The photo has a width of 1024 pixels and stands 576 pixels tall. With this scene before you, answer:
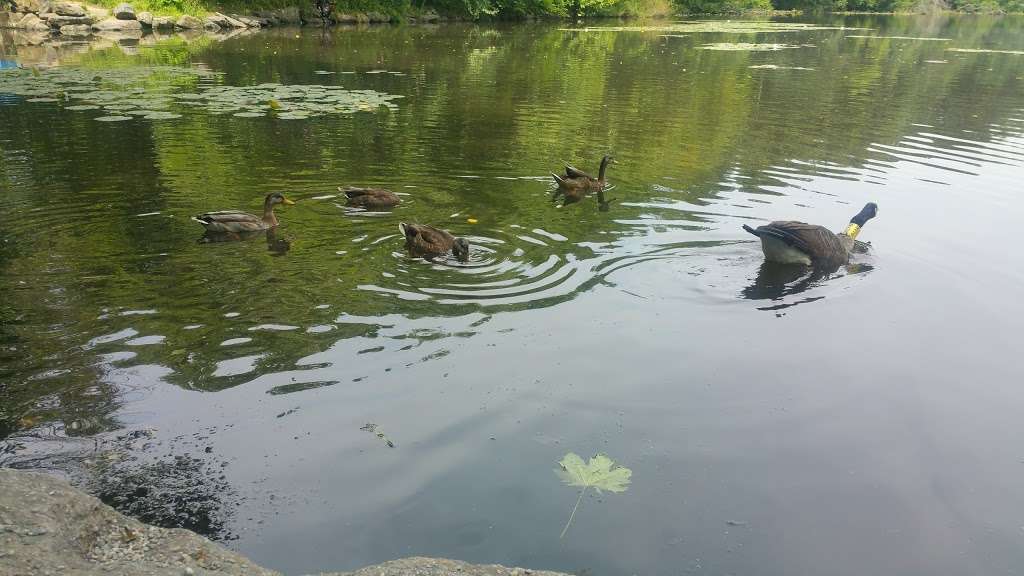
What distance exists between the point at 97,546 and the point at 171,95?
16572 mm

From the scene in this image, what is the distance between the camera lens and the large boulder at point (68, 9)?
36000 mm

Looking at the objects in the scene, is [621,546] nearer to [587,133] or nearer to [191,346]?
[191,346]

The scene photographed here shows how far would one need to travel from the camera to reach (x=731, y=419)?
205 inches

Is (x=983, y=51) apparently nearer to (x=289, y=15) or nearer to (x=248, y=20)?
(x=289, y=15)

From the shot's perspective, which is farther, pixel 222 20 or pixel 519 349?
pixel 222 20

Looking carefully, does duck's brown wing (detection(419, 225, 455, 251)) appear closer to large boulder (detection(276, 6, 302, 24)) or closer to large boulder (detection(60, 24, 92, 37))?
large boulder (detection(60, 24, 92, 37))

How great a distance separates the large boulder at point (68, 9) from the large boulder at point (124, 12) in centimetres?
149

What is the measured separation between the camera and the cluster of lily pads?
52.0 feet

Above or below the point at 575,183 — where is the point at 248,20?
above

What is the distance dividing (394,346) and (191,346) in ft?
5.33

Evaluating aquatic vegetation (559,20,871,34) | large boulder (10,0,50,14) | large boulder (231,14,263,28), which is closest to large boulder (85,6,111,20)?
large boulder (10,0,50,14)

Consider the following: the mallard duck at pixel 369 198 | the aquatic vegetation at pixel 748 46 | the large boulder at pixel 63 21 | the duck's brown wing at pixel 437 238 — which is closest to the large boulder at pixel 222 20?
the large boulder at pixel 63 21

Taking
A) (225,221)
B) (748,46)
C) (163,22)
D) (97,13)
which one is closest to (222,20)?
(163,22)

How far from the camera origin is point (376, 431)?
192 inches
